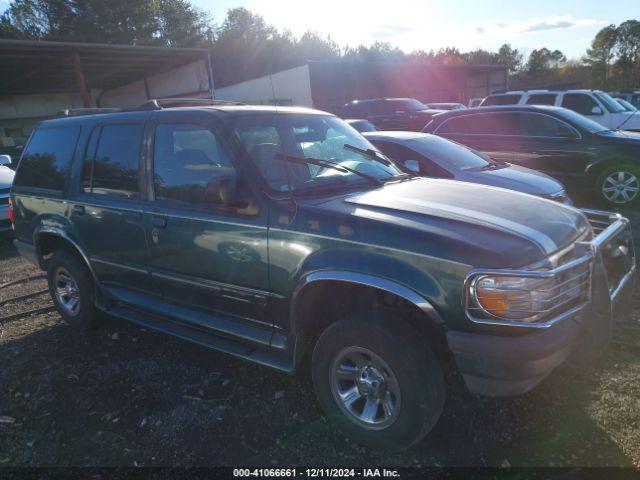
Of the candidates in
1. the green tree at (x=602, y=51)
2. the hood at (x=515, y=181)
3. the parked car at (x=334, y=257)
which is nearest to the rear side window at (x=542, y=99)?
the hood at (x=515, y=181)

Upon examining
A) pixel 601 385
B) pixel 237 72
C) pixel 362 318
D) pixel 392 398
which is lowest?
pixel 601 385

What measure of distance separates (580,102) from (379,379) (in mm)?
13099

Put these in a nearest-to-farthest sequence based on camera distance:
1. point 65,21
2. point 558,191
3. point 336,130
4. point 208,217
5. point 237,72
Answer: point 208,217
point 336,130
point 558,191
point 65,21
point 237,72

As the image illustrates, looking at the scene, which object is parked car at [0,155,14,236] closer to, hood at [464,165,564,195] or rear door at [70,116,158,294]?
rear door at [70,116,158,294]

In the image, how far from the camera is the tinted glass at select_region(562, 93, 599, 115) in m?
12.7

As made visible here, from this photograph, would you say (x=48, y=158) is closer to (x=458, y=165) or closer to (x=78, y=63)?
(x=458, y=165)

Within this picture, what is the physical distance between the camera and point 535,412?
9.62 feet

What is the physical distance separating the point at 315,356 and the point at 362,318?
1.42 feet

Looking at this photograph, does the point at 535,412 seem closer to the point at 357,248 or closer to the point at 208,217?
the point at 357,248

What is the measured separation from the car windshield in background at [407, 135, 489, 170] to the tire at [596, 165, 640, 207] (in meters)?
2.87

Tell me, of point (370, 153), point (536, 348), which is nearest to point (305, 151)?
point (370, 153)

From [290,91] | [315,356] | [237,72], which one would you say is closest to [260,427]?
[315,356]

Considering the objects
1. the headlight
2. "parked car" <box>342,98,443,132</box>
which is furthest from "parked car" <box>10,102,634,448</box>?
"parked car" <box>342,98,443,132</box>

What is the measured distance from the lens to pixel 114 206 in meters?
3.71
